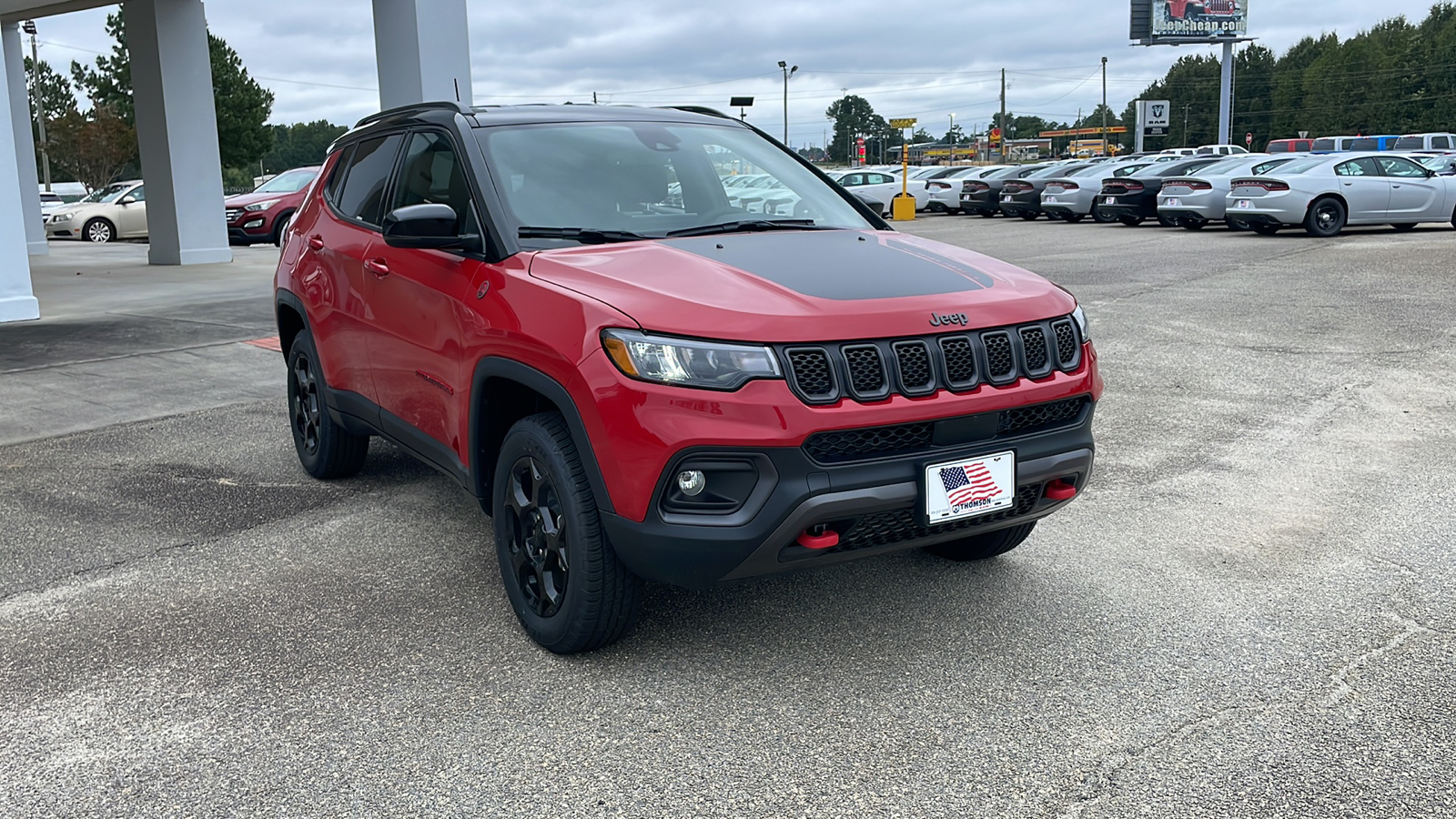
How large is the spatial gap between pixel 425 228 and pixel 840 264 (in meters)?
1.36

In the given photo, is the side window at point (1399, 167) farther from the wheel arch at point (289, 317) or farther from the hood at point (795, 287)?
the wheel arch at point (289, 317)

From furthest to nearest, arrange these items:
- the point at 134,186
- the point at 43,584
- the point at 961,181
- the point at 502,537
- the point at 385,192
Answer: the point at 961,181 < the point at 134,186 < the point at 385,192 < the point at 43,584 < the point at 502,537

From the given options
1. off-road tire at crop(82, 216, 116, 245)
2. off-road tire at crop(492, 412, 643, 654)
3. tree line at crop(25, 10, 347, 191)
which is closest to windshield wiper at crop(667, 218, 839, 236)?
off-road tire at crop(492, 412, 643, 654)

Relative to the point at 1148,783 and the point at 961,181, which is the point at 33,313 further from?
the point at 961,181

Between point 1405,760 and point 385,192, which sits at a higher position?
point 385,192

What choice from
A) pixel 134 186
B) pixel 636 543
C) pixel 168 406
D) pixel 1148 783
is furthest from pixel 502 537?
pixel 134 186

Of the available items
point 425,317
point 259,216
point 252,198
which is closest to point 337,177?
point 425,317

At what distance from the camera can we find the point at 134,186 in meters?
28.8

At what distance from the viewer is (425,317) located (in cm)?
423

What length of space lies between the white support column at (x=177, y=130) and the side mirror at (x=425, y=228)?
52.5 feet

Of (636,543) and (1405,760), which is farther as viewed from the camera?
(636,543)

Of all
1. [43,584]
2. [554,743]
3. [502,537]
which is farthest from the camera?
[43,584]

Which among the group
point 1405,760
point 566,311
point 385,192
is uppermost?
point 385,192

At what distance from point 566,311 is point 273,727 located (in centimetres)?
140
